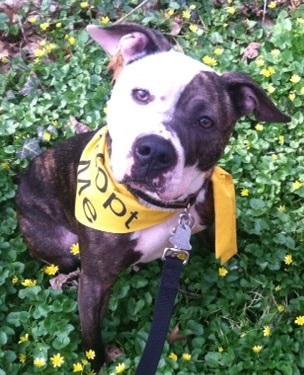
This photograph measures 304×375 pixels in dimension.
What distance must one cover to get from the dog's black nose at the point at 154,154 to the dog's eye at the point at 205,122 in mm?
278

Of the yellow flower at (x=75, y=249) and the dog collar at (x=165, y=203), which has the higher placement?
the dog collar at (x=165, y=203)

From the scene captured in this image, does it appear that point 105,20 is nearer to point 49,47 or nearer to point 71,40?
point 71,40

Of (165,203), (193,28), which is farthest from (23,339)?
(193,28)

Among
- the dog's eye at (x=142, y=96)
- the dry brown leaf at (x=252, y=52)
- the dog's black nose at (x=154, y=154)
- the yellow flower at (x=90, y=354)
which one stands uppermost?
the dog's eye at (x=142, y=96)

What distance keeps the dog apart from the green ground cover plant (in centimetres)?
14

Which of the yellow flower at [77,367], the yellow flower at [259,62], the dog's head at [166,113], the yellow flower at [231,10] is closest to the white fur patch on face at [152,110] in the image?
the dog's head at [166,113]

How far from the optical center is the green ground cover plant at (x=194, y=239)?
3492 millimetres

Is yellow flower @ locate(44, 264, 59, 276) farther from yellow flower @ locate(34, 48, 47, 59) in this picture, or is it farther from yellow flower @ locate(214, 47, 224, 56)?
yellow flower @ locate(214, 47, 224, 56)

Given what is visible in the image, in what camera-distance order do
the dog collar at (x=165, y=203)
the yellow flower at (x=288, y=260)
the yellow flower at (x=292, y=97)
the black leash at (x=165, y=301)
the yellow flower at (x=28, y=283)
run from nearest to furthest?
the black leash at (x=165, y=301), the dog collar at (x=165, y=203), the yellow flower at (x=28, y=283), the yellow flower at (x=288, y=260), the yellow flower at (x=292, y=97)

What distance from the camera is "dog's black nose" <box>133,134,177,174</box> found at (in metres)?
2.68

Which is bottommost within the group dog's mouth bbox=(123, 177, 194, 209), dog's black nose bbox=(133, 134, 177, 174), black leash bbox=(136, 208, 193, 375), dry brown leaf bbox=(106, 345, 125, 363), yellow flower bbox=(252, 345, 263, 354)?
dry brown leaf bbox=(106, 345, 125, 363)

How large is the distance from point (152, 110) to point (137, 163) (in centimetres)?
22

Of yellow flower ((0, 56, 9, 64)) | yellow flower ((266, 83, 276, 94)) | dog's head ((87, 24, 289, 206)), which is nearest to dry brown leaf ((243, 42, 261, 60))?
yellow flower ((266, 83, 276, 94))

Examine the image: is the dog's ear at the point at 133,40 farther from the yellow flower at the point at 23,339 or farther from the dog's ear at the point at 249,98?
the yellow flower at the point at 23,339
